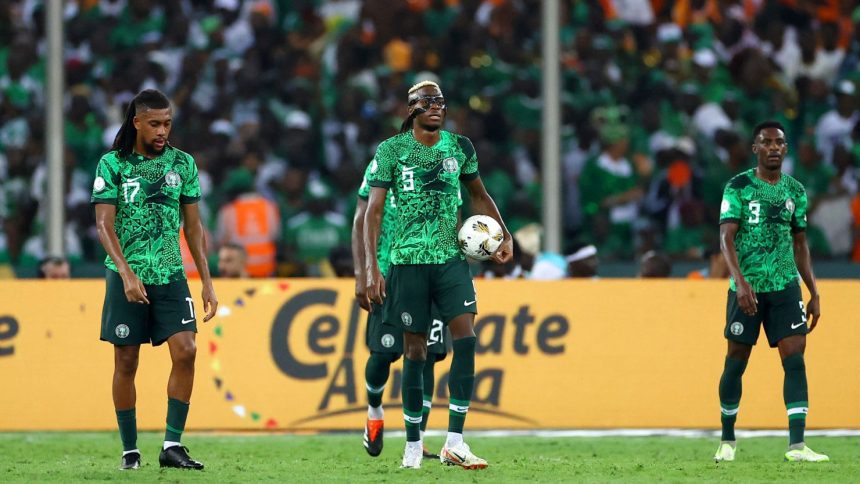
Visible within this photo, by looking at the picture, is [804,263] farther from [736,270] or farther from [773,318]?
[736,270]

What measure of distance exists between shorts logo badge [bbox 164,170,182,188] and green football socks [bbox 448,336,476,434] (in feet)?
5.78

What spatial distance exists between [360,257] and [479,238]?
69cm

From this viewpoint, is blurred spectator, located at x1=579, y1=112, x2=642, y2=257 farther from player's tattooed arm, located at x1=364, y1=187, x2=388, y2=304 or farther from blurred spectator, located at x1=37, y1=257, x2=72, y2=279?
player's tattooed arm, located at x1=364, y1=187, x2=388, y2=304

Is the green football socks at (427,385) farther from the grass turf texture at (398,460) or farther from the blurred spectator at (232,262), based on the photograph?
the blurred spectator at (232,262)

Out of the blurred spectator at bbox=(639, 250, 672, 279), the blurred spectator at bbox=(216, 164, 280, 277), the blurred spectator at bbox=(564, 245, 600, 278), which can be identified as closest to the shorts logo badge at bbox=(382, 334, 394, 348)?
the blurred spectator at bbox=(564, 245, 600, 278)

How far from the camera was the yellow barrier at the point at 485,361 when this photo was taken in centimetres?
1238

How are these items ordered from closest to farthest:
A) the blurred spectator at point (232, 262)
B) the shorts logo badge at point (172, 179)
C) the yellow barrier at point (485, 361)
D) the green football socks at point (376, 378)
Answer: the shorts logo badge at point (172, 179) < the green football socks at point (376, 378) < the yellow barrier at point (485, 361) < the blurred spectator at point (232, 262)

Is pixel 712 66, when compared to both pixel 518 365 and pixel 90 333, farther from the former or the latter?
pixel 90 333

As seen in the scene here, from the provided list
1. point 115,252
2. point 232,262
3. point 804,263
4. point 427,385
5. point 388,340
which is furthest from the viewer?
point 232,262

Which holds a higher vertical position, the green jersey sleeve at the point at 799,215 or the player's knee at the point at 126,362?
the green jersey sleeve at the point at 799,215

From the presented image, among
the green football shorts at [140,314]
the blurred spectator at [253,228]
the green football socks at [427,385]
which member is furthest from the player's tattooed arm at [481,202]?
the blurred spectator at [253,228]

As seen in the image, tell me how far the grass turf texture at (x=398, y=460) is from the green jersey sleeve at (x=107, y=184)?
1471 millimetres

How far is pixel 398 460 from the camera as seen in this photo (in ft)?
31.8

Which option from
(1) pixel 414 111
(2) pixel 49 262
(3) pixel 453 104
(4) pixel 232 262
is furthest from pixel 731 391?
(3) pixel 453 104
